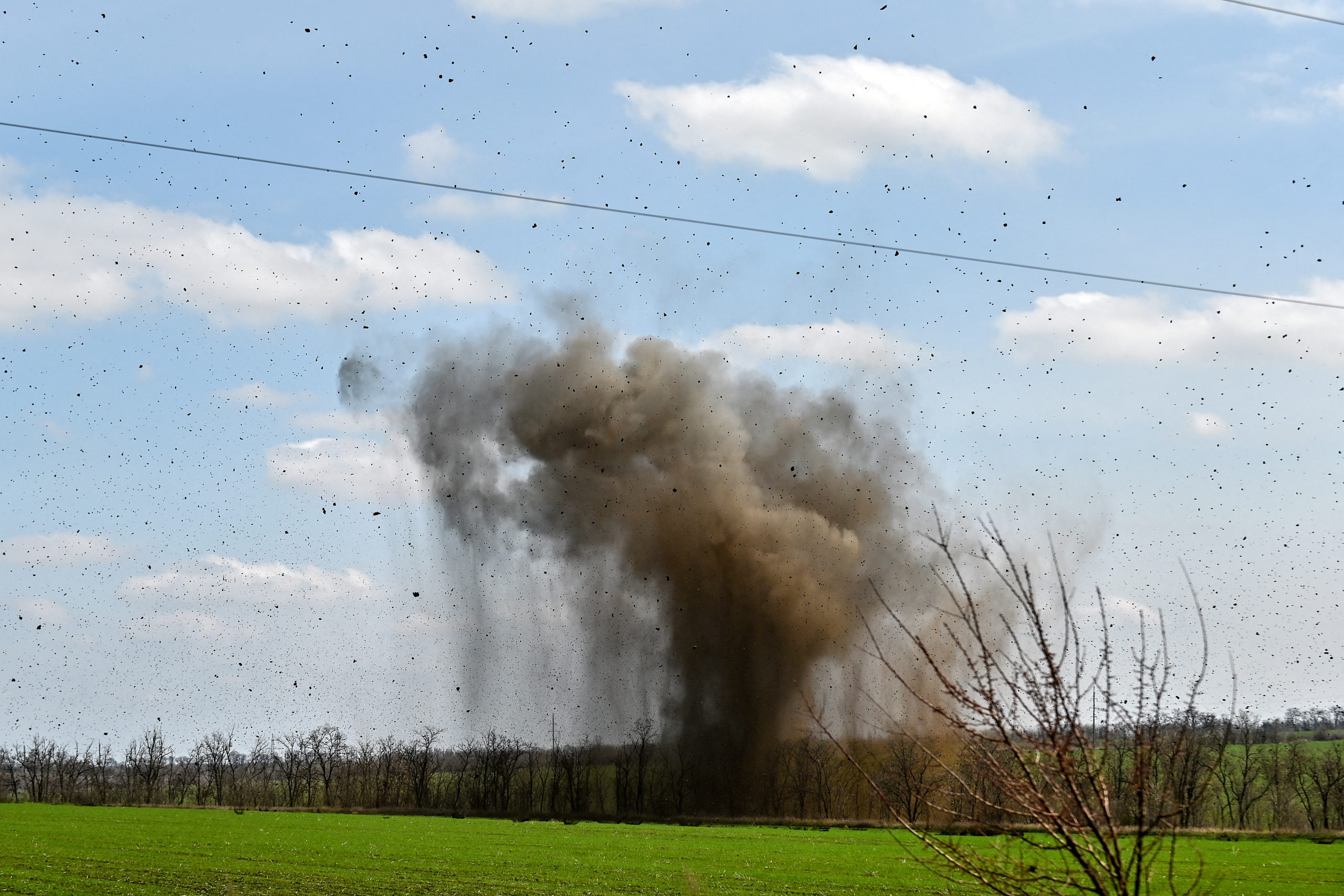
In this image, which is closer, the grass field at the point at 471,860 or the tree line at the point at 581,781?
the grass field at the point at 471,860

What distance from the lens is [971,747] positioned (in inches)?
178

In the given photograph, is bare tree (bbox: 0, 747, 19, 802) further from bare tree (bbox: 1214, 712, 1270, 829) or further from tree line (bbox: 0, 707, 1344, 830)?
bare tree (bbox: 1214, 712, 1270, 829)

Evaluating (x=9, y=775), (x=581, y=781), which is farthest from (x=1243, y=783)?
(x=9, y=775)

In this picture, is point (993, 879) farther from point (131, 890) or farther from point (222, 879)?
point (222, 879)

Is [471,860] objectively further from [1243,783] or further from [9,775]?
[9,775]

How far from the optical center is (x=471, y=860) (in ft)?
103

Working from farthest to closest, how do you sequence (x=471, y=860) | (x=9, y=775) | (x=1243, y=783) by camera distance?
(x=9, y=775), (x=1243, y=783), (x=471, y=860)

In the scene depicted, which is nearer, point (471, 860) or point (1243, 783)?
point (471, 860)

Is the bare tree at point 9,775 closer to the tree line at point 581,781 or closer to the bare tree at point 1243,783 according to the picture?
the tree line at point 581,781

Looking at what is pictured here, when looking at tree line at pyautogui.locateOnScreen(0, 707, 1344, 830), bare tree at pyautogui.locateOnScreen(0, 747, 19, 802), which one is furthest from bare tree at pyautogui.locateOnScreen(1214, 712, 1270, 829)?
bare tree at pyautogui.locateOnScreen(0, 747, 19, 802)

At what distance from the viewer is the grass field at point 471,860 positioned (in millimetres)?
24375

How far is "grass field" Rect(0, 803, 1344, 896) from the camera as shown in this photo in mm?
24375

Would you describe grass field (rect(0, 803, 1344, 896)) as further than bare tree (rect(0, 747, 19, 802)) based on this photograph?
No

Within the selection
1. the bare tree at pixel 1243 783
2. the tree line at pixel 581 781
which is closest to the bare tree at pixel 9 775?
the tree line at pixel 581 781
